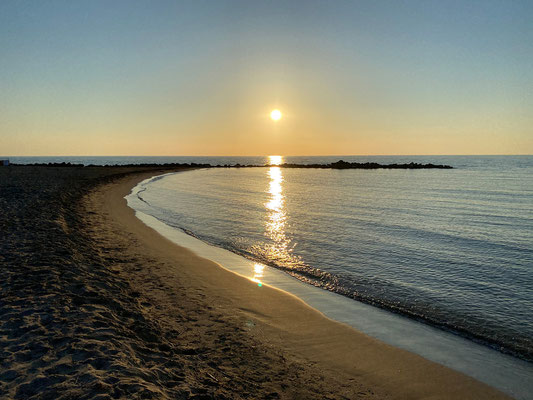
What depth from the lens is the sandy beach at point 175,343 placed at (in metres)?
4.96

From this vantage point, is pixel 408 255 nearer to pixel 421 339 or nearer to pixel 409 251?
pixel 409 251

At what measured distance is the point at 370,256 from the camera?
1418 centimetres

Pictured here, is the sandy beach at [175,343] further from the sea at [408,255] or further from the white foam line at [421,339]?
the sea at [408,255]

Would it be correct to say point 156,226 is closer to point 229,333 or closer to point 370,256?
point 370,256

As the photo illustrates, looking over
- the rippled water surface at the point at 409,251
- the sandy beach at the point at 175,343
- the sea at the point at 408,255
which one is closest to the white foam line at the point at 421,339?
the sea at the point at 408,255

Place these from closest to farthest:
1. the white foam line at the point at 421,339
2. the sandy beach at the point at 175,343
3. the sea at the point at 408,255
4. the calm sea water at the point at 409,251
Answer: the sandy beach at the point at 175,343, the white foam line at the point at 421,339, the sea at the point at 408,255, the calm sea water at the point at 409,251

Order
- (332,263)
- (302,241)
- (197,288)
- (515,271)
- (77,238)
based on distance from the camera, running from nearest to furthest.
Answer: (197,288), (515,271), (332,263), (77,238), (302,241)

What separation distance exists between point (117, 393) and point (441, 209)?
29306 millimetres

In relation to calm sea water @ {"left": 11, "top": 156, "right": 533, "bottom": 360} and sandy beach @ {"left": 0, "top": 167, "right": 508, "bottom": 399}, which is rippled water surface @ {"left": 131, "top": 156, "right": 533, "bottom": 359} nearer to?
calm sea water @ {"left": 11, "top": 156, "right": 533, "bottom": 360}

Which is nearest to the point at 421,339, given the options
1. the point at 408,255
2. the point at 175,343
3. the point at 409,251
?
the point at 175,343

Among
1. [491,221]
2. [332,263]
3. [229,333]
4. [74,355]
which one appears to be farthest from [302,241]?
[491,221]

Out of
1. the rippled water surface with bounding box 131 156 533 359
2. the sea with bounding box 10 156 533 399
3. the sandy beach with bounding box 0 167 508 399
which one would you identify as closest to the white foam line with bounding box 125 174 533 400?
the sea with bounding box 10 156 533 399

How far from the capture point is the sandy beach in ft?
16.3

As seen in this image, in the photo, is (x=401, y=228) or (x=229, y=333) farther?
(x=401, y=228)
